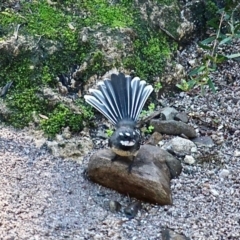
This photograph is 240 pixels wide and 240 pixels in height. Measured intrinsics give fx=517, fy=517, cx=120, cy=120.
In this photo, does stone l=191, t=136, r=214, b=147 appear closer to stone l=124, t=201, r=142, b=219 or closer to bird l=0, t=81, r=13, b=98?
stone l=124, t=201, r=142, b=219

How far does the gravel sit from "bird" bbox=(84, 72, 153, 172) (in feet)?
0.74

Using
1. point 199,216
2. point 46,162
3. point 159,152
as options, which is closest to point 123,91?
point 159,152

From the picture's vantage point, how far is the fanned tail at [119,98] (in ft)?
7.48

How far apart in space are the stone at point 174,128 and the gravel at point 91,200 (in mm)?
126

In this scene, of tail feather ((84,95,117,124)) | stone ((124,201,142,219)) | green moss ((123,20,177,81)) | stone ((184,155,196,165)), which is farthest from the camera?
green moss ((123,20,177,81))

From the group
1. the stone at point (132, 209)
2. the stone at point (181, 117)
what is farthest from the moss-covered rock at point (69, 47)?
the stone at point (132, 209)

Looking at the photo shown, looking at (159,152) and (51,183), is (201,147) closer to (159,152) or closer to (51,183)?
(159,152)

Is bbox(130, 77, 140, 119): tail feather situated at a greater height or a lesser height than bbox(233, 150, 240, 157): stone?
greater

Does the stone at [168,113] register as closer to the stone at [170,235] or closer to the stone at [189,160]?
the stone at [189,160]

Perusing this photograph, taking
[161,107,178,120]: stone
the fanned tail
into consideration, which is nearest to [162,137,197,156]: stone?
[161,107,178,120]: stone

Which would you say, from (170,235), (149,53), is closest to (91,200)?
(170,235)

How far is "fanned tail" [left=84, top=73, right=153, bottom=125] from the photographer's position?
7.48ft

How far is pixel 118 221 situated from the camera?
6.79 feet

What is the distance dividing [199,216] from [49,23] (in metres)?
1.39
